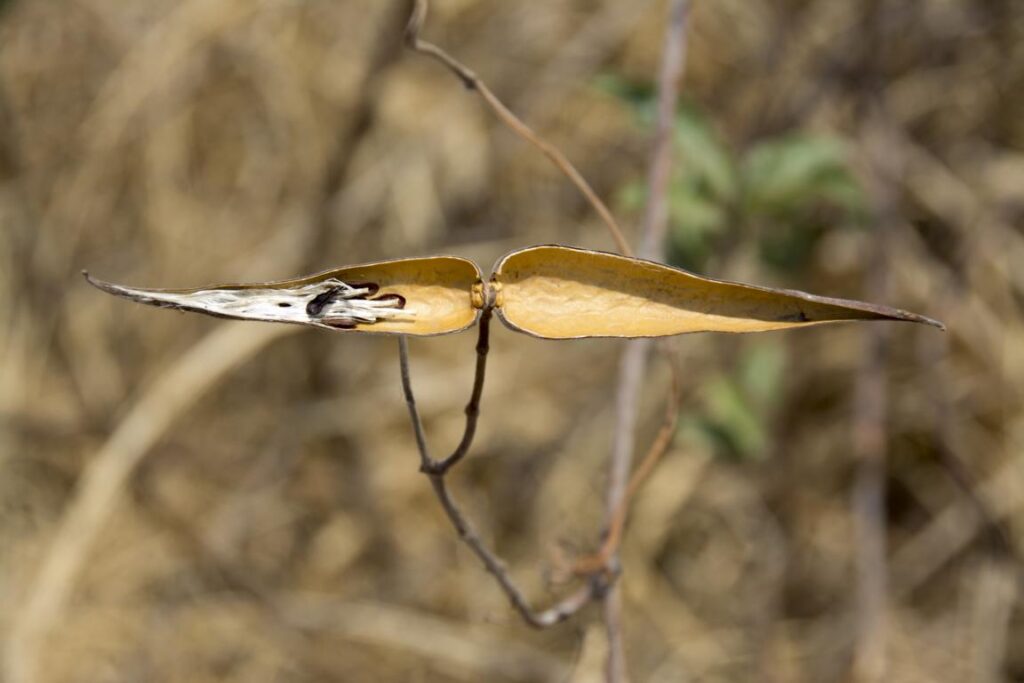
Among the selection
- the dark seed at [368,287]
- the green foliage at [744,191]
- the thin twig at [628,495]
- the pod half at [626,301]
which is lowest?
the thin twig at [628,495]

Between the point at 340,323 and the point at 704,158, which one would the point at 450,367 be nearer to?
the point at 704,158

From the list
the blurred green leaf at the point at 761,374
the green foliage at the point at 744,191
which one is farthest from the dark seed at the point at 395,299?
the blurred green leaf at the point at 761,374

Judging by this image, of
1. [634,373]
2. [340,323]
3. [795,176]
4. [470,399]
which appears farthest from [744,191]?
[340,323]

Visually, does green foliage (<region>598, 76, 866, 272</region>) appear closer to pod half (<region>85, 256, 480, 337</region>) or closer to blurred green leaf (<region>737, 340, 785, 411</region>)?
blurred green leaf (<region>737, 340, 785, 411</region>)

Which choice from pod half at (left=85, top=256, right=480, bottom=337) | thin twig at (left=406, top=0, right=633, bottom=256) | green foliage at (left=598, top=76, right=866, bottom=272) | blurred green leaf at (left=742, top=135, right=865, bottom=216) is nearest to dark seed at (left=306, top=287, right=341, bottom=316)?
pod half at (left=85, top=256, right=480, bottom=337)

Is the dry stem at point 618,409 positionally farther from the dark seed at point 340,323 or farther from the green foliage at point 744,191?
the green foliage at point 744,191
